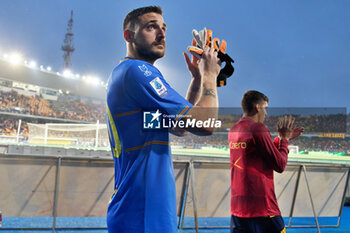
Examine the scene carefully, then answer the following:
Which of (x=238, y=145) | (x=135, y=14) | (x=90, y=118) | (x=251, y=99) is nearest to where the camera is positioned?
(x=135, y=14)

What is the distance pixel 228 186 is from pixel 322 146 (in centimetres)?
2390

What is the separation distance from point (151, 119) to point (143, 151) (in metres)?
0.14

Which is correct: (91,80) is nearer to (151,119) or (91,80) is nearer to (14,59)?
(14,59)

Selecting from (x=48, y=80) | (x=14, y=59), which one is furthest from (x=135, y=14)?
(x=48, y=80)

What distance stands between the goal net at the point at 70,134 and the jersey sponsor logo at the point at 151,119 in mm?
24096

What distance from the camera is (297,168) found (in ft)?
22.8

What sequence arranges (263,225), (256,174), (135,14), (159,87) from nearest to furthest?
(159,87) → (135,14) → (263,225) → (256,174)

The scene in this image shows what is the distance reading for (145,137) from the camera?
1314 mm

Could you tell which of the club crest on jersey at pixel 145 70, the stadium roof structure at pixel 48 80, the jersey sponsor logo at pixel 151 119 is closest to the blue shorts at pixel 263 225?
the jersey sponsor logo at pixel 151 119

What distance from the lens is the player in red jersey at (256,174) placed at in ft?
7.87

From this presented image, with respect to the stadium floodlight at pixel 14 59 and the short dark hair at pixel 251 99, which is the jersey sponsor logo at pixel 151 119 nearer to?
the short dark hair at pixel 251 99

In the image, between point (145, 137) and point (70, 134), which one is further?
point (70, 134)

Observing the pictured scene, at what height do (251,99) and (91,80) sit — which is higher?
(91,80)

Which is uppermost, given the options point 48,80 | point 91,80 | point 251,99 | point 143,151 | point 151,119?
point 91,80
